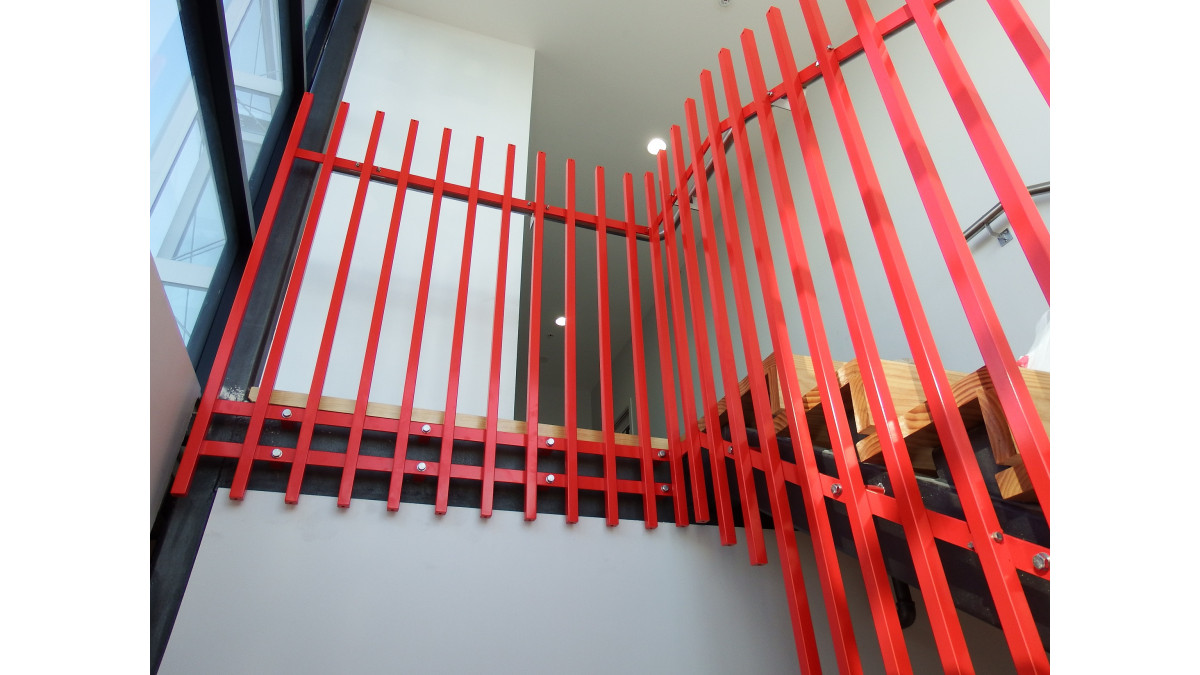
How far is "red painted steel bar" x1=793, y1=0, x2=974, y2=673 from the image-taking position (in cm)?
98

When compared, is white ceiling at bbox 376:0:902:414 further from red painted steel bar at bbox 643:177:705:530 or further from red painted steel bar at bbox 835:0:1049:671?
red painted steel bar at bbox 835:0:1049:671

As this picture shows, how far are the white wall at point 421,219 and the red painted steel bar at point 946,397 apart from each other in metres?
1.63

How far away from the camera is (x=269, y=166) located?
8.34 feet

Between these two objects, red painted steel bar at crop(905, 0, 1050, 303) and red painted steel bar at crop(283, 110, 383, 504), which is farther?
red painted steel bar at crop(283, 110, 383, 504)

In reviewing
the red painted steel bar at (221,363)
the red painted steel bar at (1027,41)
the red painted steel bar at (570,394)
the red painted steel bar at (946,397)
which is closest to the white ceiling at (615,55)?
the red painted steel bar at (570,394)

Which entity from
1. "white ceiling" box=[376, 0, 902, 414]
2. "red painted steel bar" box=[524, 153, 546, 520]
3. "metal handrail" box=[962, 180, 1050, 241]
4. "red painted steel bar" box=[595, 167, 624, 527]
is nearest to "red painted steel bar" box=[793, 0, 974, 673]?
"red painted steel bar" box=[595, 167, 624, 527]

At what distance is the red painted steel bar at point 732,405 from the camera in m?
1.55

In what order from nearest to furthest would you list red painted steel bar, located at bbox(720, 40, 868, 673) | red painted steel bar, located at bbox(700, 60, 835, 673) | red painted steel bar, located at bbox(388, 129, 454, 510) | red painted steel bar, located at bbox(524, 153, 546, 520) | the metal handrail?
1. red painted steel bar, located at bbox(720, 40, 868, 673)
2. red painted steel bar, located at bbox(700, 60, 835, 673)
3. red painted steel bar, located at bbox(388, 129, 454, 510)
4. red painted steel bar, located at bbox(524, 153, 546, 520)
5. the metal handrail

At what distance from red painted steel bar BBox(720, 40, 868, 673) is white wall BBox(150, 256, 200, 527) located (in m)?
1.24

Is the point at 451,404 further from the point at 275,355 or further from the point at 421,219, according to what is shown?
the point at 421,219

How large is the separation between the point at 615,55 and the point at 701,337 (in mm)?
2562

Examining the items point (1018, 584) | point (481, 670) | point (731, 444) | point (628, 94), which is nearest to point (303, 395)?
point (481, 670)
